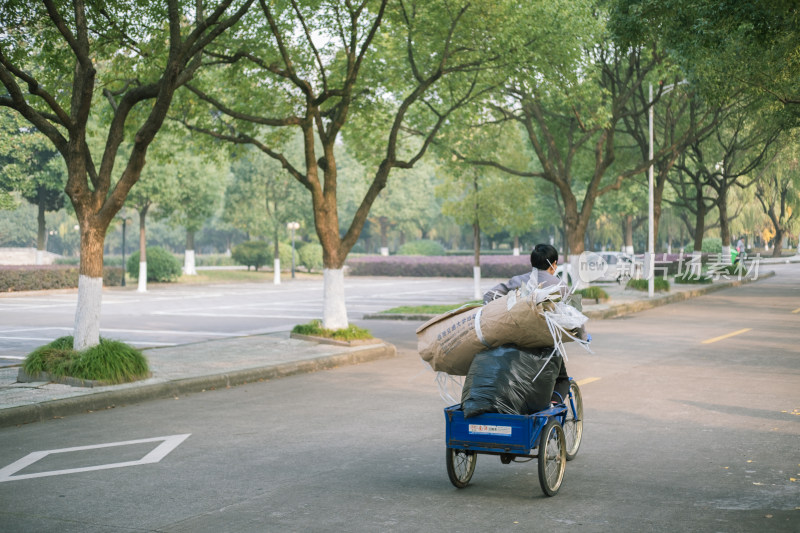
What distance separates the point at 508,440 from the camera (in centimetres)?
609

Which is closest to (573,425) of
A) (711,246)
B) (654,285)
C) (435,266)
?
(654,285)

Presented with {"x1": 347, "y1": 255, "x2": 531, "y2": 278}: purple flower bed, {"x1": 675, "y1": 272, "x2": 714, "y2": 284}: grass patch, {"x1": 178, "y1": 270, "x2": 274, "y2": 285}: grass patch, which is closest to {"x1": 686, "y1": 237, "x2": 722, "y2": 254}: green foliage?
{"x1": 347, "y1": 255, "x2": 531, "y2": 278}: purple flower bed

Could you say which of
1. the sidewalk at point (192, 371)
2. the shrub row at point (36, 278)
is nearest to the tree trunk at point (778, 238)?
the shrub row at point (36, 278)

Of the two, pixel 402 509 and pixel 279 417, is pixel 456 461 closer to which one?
pixel 402 509

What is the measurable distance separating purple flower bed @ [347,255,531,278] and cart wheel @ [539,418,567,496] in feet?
151

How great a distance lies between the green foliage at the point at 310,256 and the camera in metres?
59.1

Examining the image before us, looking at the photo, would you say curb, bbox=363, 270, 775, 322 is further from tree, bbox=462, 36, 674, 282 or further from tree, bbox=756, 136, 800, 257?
tree, bbox=756, 136, 800, 257

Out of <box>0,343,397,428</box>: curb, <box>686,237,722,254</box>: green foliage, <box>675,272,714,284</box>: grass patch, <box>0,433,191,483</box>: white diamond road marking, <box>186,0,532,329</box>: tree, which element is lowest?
<box>0,433,191,483</box>: white diamond road marking

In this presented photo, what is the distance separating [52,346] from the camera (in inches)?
464

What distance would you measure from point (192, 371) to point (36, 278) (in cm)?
2724

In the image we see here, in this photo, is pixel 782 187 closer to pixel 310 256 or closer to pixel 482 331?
pixel 310 256

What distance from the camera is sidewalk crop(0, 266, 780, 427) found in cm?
987

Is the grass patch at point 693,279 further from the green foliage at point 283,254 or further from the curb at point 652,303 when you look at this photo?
the green foliage at point 283,254

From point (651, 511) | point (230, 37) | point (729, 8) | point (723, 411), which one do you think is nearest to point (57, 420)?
point (651, 511)
